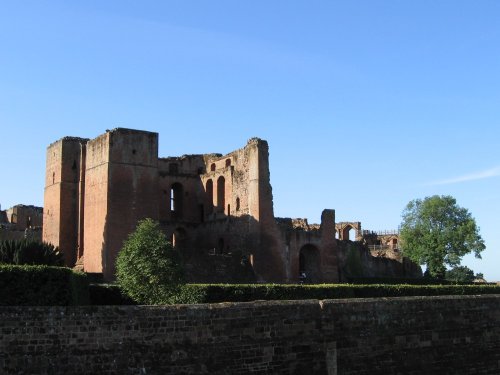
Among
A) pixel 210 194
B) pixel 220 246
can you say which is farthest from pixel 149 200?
pixel 210 194

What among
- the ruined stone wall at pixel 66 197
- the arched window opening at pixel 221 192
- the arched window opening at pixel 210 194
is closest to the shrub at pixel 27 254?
the ruined stone wall at pixel 66 197

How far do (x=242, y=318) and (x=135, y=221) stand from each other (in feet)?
92.9

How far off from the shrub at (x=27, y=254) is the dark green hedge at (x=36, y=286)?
21.9 ft

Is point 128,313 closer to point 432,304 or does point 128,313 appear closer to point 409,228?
point 432,304

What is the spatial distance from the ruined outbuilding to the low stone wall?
910 inches

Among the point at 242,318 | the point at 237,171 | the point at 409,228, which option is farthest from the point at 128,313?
the point at 409,228

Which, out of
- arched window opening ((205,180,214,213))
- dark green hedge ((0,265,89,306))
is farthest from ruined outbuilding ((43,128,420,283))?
dark green hedge ((0,265,89,306))

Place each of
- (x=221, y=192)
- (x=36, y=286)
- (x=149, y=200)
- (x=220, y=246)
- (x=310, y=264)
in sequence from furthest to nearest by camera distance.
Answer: (x=221, y=192), (x=310, y=264), (x=220, y=246), (x=149, y=200), (x=36, y=286)

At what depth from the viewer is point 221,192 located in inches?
1869

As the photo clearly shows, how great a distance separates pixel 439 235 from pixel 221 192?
2205 cm

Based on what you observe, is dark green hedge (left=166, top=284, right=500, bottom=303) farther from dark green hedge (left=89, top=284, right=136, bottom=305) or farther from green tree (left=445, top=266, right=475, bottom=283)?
green tree (left=445, top=266, right=475, bottom=283)

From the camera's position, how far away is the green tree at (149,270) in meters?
23.3

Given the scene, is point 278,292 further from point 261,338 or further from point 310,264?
point 310,264

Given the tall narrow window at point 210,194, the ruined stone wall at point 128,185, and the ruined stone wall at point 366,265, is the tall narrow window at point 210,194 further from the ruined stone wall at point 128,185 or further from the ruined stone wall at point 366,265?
the ruined stone wall at point 366,265
